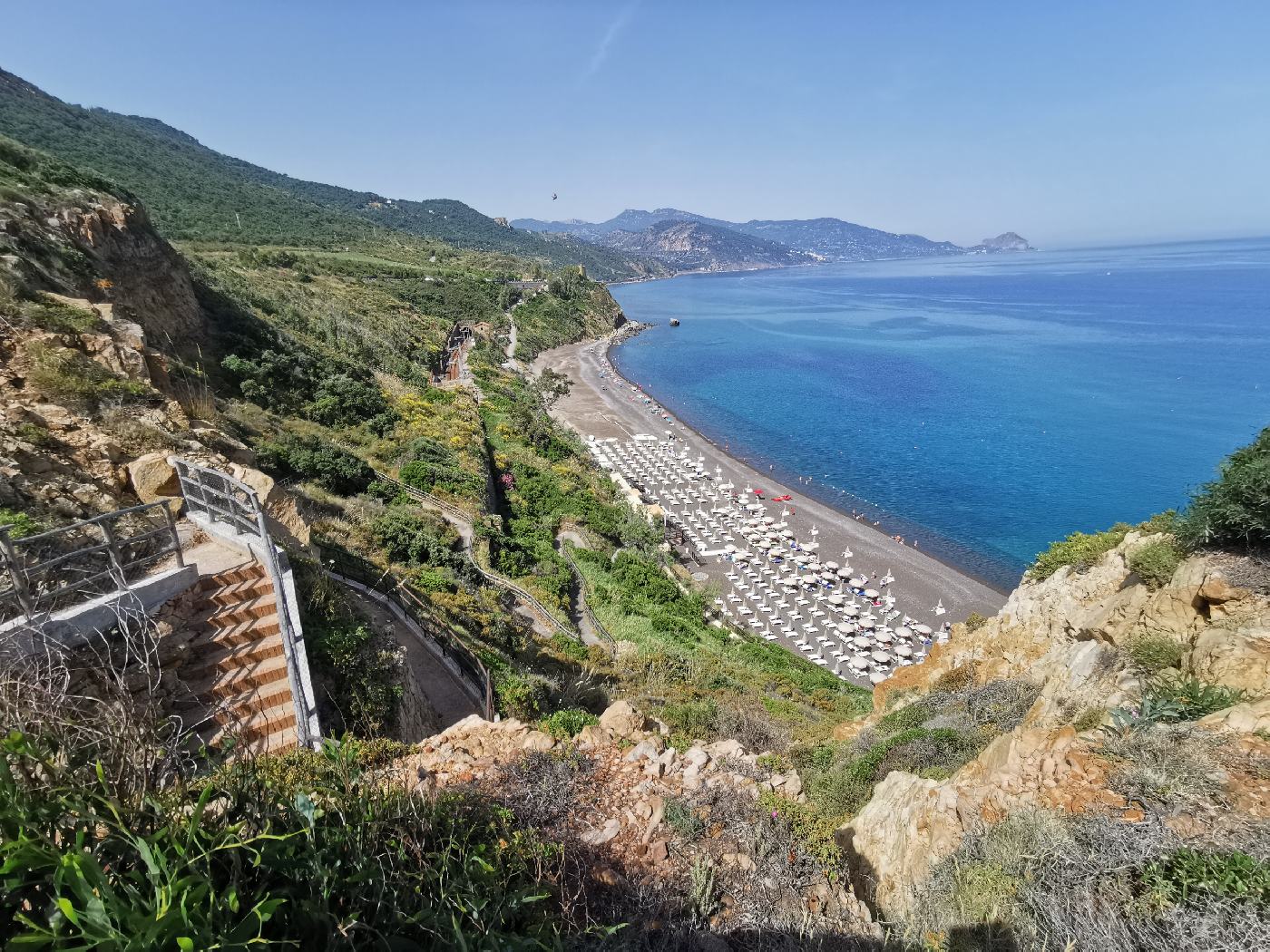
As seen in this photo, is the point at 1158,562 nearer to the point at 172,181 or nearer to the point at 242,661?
the point at 242,661

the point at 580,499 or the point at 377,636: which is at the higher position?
the point at 377,636

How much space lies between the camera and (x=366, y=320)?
4259 cm

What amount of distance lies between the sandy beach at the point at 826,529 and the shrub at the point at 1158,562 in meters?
20.7

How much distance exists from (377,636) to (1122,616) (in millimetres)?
11068

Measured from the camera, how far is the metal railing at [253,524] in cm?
600

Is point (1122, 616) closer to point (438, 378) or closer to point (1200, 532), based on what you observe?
point (1200, 532)

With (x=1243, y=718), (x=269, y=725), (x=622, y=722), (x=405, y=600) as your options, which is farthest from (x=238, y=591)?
(x=1243, y=718)

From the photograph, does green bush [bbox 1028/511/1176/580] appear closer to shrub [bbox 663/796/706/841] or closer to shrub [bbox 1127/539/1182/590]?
shrub [bbox 1127/539/1182/590]

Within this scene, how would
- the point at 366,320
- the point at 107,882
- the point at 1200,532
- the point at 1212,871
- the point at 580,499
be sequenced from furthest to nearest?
the point at 366,320, the point at 580,499, the point at 1200,532, the point at 1212,871, the point at 107,882

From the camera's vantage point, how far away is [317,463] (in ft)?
52.9

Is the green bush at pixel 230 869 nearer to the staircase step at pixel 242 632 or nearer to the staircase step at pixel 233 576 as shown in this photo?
the staircase step at pixel 242 632

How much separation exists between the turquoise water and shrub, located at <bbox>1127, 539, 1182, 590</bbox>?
26.5 metres

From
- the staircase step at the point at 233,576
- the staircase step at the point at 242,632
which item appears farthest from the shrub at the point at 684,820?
the staircase step at the point at 233,576

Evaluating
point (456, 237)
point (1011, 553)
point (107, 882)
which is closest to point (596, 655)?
point (107, 882)
